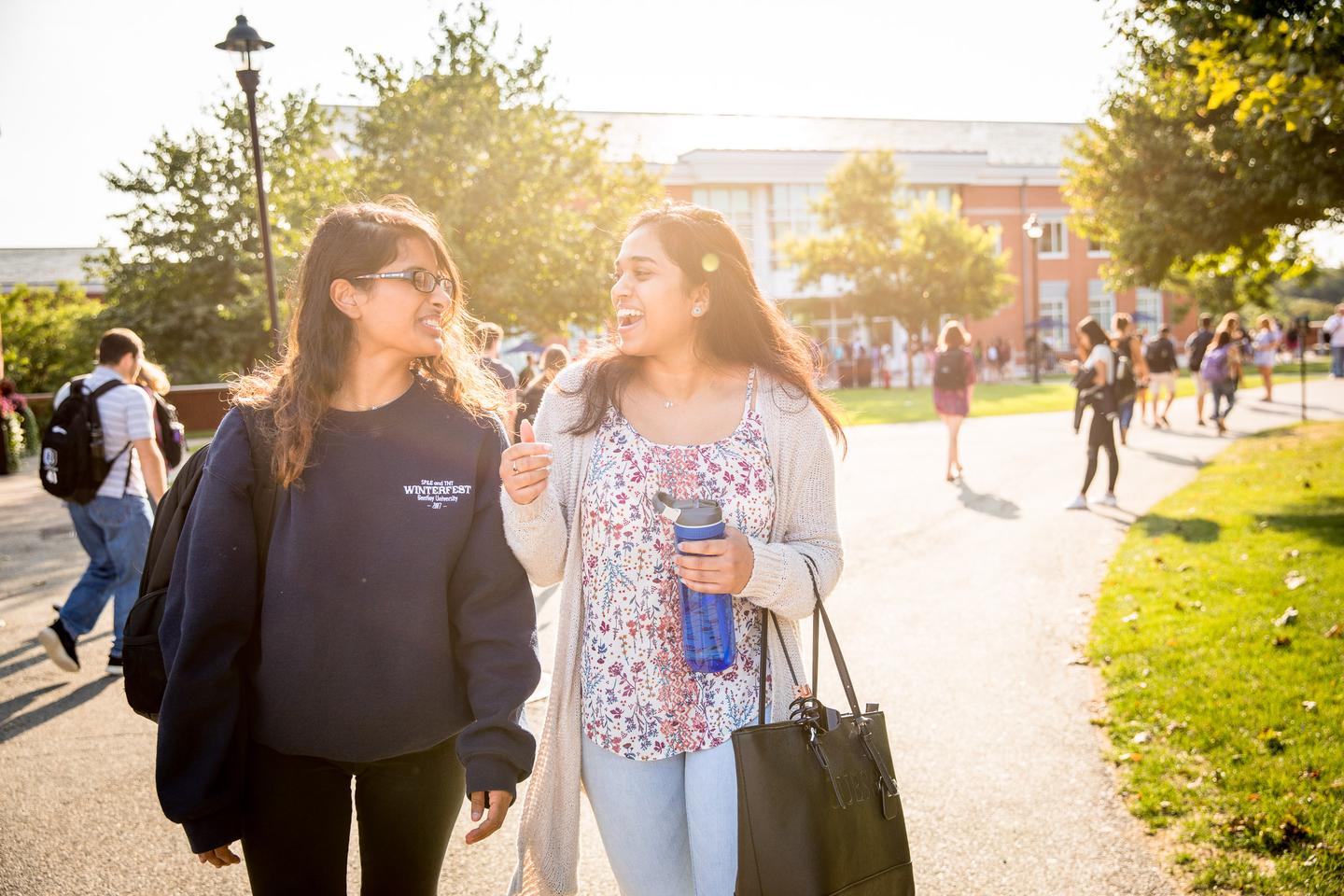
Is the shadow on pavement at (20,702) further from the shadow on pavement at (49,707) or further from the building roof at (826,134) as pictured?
the building roof at (826,134)

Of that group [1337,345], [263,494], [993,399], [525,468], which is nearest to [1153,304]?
[1337,345]

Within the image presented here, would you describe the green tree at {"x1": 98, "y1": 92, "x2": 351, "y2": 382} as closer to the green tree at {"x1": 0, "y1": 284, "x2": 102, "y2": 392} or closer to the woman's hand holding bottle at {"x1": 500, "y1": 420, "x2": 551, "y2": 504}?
the green tree at {"x1": 0, "y1": 284, "x2": 102, "y2": 392}

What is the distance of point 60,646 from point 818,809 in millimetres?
5758

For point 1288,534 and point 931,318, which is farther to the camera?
point 931,318

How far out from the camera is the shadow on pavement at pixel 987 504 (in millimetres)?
10656

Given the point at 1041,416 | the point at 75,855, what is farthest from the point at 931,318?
the point at 75,855

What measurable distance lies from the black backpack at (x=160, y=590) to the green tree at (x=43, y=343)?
36.5 m

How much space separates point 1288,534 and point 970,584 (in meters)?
Result: 2.88

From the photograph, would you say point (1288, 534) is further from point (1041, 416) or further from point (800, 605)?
point (1041, 416)

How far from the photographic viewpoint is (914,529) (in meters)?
10.0

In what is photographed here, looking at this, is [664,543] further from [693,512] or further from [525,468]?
[525,468]

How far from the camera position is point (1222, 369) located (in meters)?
17.2

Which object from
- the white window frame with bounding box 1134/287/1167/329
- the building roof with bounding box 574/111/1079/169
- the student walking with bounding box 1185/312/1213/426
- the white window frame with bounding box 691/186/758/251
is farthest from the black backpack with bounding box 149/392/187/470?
the white window frame with bounding box 1134/287/1167/329

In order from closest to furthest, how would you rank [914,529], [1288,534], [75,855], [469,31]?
[75,855] → [1288,534] → [914,529] → [469,31]
